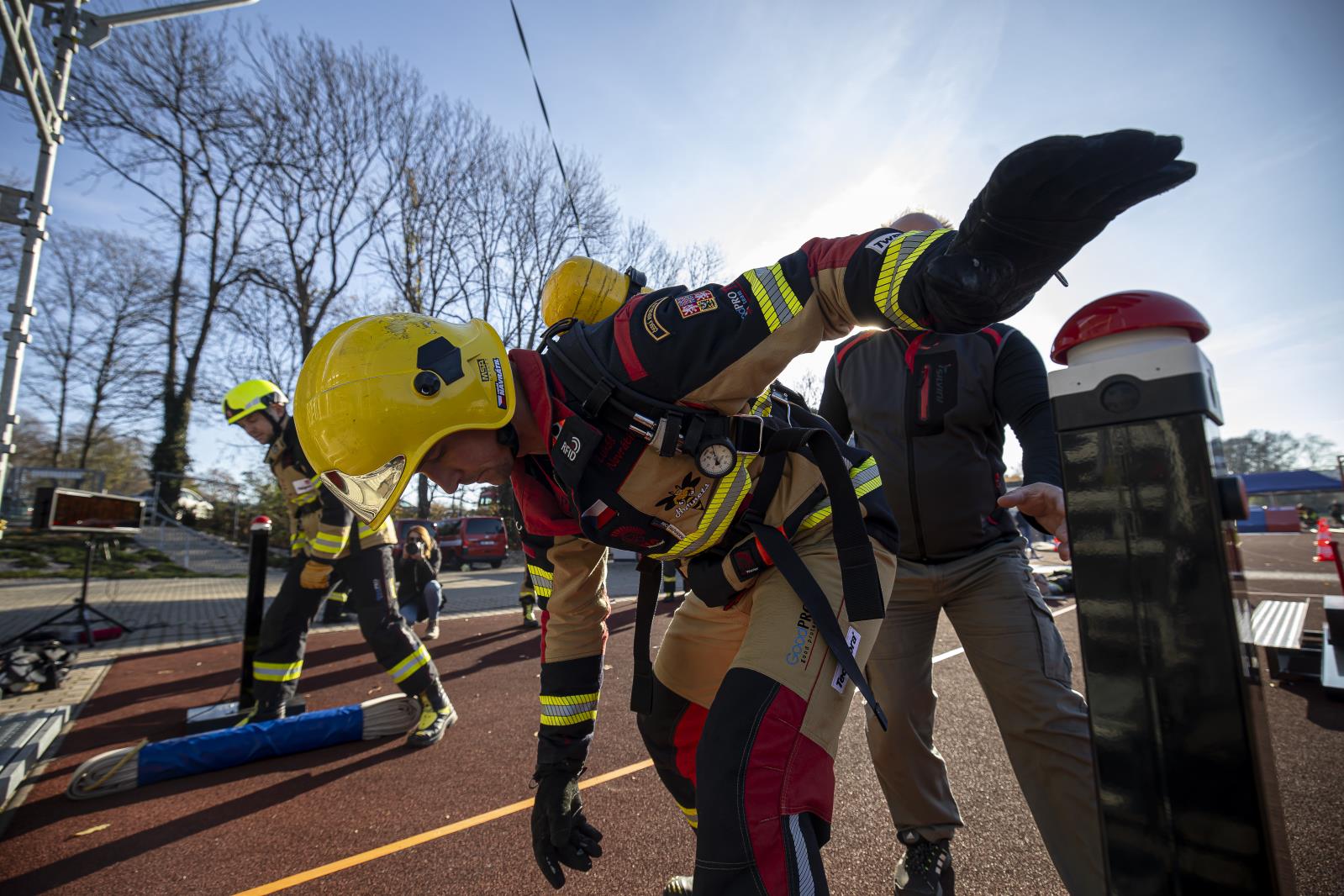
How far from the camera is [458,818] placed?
2932mm

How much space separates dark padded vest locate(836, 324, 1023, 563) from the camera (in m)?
2.22

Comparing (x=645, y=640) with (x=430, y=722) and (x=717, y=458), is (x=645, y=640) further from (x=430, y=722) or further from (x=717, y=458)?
(x=430, y=722)

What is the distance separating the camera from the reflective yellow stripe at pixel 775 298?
1.41 meters

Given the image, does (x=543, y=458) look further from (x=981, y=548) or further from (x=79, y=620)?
(x=79, y=620)

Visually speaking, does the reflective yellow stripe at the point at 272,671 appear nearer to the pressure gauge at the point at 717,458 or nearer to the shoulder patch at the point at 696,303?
the pressure gauge at the point at 717,458

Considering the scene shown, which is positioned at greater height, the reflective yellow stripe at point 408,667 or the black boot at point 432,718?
the reflective yellow stripe at point 408,667

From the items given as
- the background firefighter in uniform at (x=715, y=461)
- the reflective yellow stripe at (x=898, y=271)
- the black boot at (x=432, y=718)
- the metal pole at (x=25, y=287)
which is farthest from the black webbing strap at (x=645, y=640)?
the metal pole at (x=25, y=287)

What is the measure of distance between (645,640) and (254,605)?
3813 mm

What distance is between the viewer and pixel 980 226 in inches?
40.8

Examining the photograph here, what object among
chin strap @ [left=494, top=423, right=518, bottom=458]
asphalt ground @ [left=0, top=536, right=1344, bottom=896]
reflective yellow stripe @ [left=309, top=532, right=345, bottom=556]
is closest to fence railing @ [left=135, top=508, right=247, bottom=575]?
asphalt ground @ [left=0, top=536, right=1344, bottom=896]

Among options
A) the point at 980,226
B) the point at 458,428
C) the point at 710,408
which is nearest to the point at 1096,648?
the point at 980,226

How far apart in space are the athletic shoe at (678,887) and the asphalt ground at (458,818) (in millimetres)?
158

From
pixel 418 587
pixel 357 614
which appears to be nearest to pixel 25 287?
pixel 357 614

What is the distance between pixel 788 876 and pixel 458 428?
49.2 inches
